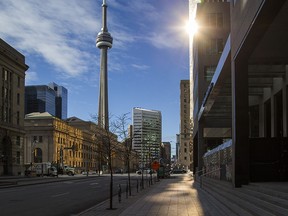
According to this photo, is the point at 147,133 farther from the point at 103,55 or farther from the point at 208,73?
the point at 103,55

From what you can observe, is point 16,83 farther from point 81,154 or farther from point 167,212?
point 167,212

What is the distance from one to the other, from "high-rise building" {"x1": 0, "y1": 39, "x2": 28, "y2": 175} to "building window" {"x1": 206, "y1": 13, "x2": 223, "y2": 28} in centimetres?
4219

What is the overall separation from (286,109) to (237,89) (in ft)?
26.9

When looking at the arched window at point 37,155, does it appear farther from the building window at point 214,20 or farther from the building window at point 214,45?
the building window at point 214,20

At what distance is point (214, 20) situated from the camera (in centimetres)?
5800

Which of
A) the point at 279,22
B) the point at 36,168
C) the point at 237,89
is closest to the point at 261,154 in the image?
the point at 237,89

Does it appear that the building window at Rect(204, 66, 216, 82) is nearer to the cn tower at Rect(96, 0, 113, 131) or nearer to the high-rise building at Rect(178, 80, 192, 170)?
the high-rise building at Rect(178, 80, 192, 170)

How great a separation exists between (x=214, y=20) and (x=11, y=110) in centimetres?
4769

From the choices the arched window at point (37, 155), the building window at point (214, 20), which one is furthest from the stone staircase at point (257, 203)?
the arched window at point (37, 155)

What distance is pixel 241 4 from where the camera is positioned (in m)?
19.1

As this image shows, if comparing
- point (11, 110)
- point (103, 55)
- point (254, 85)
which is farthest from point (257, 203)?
point (103, 55)

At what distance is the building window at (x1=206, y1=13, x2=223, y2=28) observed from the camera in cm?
5775

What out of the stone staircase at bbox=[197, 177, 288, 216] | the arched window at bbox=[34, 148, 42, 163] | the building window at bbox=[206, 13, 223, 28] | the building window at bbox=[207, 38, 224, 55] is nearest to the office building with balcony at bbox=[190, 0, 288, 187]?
the stone staircase at bbox=[197, 177, 288, 216]

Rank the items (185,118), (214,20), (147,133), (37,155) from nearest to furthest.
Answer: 1. (214,20)
2. (147,133)
3. (37,155)
4. (185,118)
